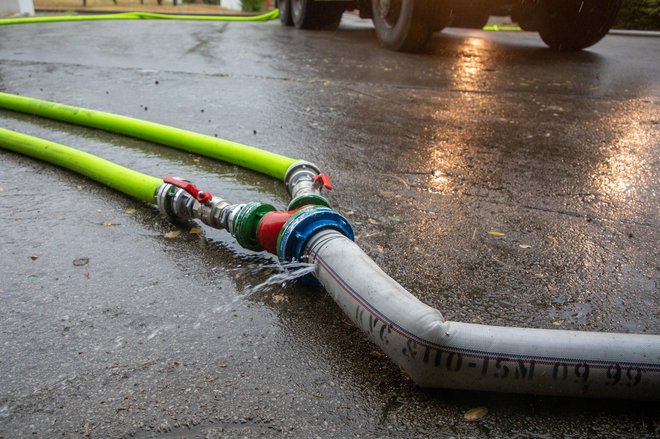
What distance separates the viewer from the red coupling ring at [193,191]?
218cm

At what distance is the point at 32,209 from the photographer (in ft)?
8.08

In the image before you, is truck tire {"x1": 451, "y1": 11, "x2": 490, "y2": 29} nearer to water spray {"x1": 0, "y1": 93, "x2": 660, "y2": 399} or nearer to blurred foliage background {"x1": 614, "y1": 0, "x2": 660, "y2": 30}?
water spray {"x1": 0, "y1": 93, "x2": 660, "y2": 399}

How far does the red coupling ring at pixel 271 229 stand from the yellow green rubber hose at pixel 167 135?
2.49ft

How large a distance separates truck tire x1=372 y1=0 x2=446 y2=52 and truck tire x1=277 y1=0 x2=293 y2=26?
4.29 m

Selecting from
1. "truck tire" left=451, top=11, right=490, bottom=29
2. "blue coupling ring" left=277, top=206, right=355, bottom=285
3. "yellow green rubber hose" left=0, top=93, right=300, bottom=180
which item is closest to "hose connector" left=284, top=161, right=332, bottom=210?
"yellow green rubber hose" left=0, top=93, right=300, bottom=180

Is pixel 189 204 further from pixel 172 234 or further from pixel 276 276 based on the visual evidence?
pixel 276 276

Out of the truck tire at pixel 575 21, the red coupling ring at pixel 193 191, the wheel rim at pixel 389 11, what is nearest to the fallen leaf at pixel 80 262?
the red coupling ring at pixel 193 191

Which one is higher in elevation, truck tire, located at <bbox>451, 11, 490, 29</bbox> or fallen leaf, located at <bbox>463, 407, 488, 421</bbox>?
truck tire, located at <bbox>451, 11, 490, 29</bbox>

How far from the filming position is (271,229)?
1943 millimetres

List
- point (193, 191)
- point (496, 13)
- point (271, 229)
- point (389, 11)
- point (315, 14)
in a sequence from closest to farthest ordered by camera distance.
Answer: point (271, 229)
point (193, 191)
point (389, 11)
point (496, 13)
point (315, 14)

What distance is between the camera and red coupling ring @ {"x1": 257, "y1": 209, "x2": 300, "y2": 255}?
6.36 ft

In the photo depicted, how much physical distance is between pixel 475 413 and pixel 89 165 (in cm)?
220

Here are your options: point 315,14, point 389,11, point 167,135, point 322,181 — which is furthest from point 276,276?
point 315,14

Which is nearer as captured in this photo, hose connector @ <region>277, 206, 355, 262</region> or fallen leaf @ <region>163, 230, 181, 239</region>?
hose connector @ <region>277, 206, 355, 262</region>
